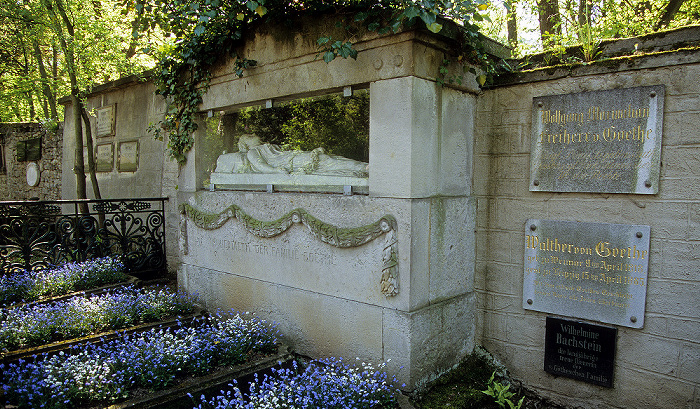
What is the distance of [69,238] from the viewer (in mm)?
6465

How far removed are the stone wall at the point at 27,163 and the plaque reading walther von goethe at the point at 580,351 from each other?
1203cm

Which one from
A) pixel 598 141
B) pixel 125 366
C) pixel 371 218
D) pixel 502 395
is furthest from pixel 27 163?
pixel 598 141

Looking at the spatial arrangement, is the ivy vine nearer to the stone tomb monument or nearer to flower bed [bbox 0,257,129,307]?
the stone tomb monument

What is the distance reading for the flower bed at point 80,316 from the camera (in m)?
3.99

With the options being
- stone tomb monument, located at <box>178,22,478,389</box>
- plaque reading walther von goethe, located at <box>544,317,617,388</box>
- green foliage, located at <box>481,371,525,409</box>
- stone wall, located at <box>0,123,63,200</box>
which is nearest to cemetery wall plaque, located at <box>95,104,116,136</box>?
stone wall, located at <box>0,123,63,200</box>

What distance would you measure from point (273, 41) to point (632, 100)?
3.04m

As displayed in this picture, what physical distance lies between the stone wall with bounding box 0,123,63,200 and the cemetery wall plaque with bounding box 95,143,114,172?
276 centimetres

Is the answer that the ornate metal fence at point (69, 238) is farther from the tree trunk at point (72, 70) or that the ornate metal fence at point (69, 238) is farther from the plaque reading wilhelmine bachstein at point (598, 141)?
the plaque reading wilhelmine bachstein at point (598, 141)

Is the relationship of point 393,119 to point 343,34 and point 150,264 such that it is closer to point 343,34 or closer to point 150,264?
point 343,34

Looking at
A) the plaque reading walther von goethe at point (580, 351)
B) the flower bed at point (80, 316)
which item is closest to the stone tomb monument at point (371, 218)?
the plaque reading walther von goethe at point (580, 351)

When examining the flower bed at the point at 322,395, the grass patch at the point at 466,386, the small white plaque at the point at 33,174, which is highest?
the small white plaque at the point at 33,174

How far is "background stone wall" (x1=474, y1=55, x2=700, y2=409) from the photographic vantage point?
2947mm

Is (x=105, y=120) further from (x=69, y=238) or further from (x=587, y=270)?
(x=587, y=270)

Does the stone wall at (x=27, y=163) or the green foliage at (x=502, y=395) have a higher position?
the stone wall at (x=27, y=163)
